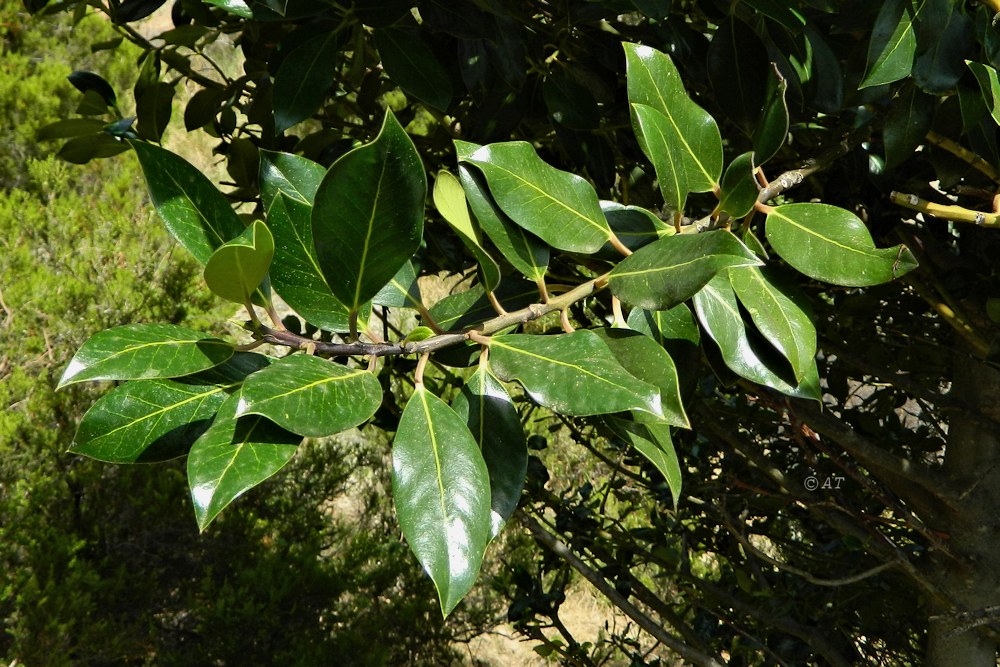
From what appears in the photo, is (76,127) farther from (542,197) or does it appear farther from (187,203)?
(542,197)

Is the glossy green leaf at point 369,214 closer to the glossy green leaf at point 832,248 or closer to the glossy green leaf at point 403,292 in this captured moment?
the glossy green leaf at point 403,292

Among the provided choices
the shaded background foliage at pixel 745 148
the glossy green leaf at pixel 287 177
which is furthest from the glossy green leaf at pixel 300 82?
the glossy green leaf at pixel 287 177

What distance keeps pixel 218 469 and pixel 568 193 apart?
0.93 feet

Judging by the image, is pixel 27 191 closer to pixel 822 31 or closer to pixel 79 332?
pixel 79 332

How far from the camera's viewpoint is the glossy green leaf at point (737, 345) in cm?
62

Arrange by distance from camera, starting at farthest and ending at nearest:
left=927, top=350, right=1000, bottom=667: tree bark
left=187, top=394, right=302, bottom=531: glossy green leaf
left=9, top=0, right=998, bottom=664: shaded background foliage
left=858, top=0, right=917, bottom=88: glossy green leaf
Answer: left=927, top=350, right=1000, bottom=667: tree bark → left=9, top=0, right=998, bottom=664: shaded background foliage → left=858, top=0, right=917, bottom=88: glossy green leaf → left=187, top=394, right=302, bottom=531: glossy green leaf

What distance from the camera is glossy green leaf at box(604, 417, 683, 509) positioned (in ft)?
1.91

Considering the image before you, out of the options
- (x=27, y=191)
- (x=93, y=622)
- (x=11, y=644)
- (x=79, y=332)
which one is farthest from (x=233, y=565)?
(x=27, y=191)

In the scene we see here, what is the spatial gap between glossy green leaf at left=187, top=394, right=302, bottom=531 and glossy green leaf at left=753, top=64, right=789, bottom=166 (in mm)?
361

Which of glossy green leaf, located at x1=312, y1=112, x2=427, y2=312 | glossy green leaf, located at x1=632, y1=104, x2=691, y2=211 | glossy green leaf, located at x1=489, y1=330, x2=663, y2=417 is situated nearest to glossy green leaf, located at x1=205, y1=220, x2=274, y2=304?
glossy green leaf, located at x1=312, y1=112, x2=427, y2=312

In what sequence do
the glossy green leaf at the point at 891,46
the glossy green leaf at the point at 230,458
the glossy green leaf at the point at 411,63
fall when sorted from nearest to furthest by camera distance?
1. the glossy green leaf at the point at 230,458
2. the glossy green leaf at the point at 891,46
3. the glossy green leaf at the point at 411,63

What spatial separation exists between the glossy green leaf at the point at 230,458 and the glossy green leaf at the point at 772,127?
0.36m

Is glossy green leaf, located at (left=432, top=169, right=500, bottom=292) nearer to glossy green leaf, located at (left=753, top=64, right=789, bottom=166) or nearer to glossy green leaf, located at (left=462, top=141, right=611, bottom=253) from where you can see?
glossy green leaf, located at (left=462, top=141, right=611, bottom=253)

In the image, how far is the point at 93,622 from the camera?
9.46ft
